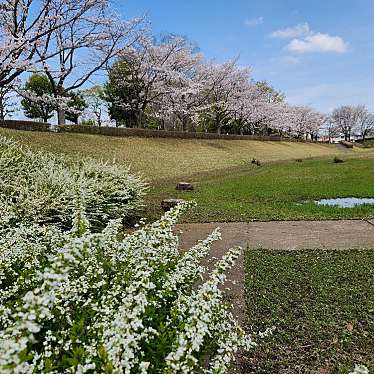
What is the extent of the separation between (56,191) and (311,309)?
125 inches

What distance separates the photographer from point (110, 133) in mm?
17109

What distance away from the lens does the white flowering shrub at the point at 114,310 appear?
1.04 meters

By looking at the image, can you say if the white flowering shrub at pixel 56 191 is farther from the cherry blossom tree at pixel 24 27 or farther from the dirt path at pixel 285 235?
the cherry blossom tree at pixel 24 27

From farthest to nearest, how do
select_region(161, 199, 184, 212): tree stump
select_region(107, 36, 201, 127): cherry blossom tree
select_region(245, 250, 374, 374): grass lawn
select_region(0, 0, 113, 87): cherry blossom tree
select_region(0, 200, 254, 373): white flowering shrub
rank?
select_region(107, 36, 201, 127): cherry blossom tree → select_region(0, 0, 113, 87): cherry blossom tree → select_region(161, 199, 184, 212): tree stump → select_region(245, 250, 374, 374): grass lawn → select_region(0, 200, 254, 373): white flowering shrub

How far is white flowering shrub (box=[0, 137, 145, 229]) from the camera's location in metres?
4.02

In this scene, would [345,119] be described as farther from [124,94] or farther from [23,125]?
[23,125]

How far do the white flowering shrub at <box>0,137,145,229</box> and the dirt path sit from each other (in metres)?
1.03

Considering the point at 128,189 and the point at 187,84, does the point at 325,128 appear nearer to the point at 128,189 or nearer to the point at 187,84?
the point at 187,84

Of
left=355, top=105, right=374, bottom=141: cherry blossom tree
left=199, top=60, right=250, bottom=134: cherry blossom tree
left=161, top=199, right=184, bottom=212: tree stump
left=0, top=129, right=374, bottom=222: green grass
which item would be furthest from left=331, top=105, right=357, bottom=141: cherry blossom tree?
left=161, top=199, right=184, bottom=212: tree stump

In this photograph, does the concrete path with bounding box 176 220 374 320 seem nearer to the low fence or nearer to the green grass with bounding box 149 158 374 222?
the green grass with bounding box 149 158 374 222

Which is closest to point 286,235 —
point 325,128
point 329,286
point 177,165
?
point 329,286

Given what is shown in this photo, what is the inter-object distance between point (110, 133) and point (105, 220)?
42.9ft

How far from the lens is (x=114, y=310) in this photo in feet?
4.57

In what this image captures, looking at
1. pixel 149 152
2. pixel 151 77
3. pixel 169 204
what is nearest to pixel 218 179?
pixel 169 204
